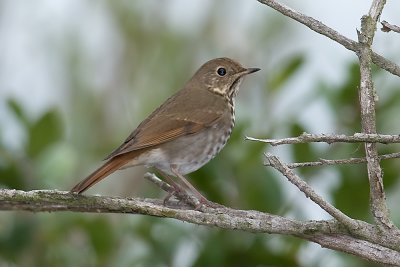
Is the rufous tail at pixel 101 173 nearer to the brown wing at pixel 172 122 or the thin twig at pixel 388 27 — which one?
the brown wing at pixel 172 122

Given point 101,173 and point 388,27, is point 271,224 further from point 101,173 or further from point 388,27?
point 101,173

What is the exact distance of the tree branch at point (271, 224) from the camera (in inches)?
115

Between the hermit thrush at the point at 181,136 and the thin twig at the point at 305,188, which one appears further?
the hermit thrush at the point at 181,136

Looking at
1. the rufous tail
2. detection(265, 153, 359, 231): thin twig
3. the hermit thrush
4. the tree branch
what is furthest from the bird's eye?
detection(265, 153, 359, 231): thin twig

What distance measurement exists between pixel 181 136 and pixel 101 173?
3.23ft

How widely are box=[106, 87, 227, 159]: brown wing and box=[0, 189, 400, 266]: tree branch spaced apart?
1261 millimetres

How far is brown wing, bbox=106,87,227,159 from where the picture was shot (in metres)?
4.61

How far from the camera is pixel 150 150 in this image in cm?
470

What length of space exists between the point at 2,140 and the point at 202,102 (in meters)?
1.18

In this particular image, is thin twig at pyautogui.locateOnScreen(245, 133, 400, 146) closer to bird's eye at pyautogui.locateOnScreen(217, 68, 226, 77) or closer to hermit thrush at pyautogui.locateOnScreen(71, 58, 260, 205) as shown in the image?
hermit thrush at pyautogui.locateOnScreen(71, 58, 260, 205)

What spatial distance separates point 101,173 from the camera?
4020mm

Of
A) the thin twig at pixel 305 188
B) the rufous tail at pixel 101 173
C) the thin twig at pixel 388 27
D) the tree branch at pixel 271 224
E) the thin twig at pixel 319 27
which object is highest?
the thin twig at pixel 388 27

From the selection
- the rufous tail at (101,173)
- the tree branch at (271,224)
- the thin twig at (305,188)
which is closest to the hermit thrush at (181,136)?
the rufous tail at (101,173)

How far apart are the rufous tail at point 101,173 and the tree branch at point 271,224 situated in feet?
0.84
